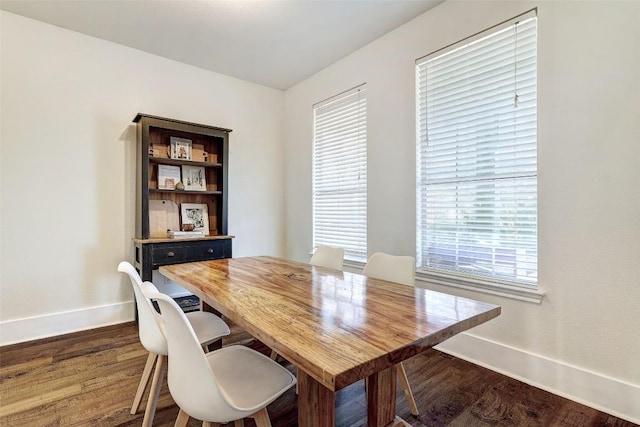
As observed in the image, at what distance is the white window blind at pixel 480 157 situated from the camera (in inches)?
80.0

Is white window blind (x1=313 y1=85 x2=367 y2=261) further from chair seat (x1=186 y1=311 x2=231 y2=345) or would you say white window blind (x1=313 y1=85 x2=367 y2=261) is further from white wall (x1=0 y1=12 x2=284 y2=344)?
chair seat (x1=186 y1=311 x2=231 y2=345)

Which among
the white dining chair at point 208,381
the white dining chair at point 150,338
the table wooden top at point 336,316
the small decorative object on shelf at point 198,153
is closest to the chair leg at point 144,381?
the white dining chair at point 150,338

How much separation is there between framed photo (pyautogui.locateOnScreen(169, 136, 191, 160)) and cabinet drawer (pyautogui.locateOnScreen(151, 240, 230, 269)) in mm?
915

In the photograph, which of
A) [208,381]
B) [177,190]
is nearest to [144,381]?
[208,381]

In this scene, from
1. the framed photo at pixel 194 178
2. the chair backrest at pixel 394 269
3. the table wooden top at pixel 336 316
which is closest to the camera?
the table wooden top at pixel 336 316

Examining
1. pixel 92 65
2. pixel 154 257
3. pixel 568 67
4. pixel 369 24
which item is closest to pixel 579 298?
pixel 568 67

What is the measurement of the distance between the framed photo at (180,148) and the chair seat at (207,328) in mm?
1902

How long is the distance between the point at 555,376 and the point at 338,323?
5.57 feet

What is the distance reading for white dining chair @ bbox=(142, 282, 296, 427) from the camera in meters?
0.93

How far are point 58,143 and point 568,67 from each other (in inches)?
155

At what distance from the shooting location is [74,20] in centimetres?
266

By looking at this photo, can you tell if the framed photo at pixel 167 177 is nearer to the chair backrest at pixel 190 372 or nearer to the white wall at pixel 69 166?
the white wall at pixel 69 166

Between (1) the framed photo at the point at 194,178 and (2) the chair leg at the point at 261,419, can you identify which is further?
(1) the framed photo at the point at 194,178

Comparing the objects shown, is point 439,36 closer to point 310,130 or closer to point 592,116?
point 592,116
